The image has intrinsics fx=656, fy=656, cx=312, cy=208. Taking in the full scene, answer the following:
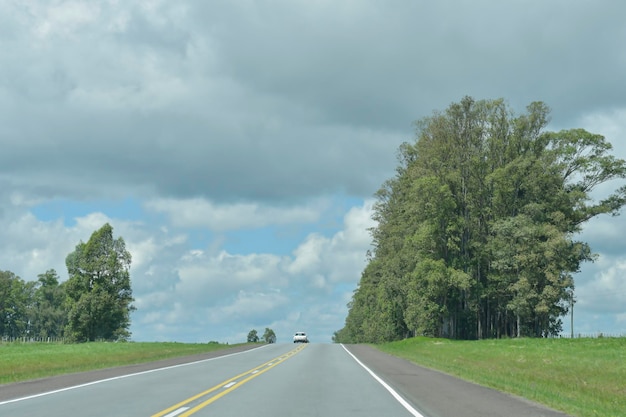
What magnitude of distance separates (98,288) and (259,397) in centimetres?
7317

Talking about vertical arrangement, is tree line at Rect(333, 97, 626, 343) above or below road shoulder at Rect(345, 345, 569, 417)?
above

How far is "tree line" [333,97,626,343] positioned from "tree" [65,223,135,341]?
35.2 meters

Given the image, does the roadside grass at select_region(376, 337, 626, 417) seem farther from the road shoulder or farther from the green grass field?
the road shoulder

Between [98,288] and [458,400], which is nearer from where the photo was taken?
[458,400]

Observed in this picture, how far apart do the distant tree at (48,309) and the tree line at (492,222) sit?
91214 mm

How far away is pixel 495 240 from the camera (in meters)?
63.8

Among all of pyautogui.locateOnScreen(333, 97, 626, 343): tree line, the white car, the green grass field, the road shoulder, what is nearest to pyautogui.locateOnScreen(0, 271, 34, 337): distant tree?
the white car

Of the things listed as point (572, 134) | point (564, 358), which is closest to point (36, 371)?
point (564, 358)

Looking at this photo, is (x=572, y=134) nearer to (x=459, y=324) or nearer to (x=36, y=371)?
(x=459, y=324)

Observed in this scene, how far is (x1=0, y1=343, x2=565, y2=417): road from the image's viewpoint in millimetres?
12883

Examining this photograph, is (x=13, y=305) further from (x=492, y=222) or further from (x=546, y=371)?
(x=546, y=371)

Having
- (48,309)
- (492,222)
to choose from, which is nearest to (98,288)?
(492,222)

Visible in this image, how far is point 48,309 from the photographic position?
139875 millimetres

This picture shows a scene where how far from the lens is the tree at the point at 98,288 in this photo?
82188mm
